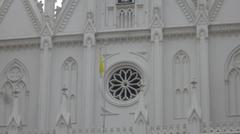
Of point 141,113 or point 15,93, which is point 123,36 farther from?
point 15,93

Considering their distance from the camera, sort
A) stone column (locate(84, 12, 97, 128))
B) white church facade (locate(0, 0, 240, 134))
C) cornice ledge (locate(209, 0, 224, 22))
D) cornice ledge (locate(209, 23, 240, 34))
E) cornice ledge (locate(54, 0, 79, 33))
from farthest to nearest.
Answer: cornice ledge (locate(54, 0, 79, 33)) → cornice ledge (locate(209, 0, 224, 22)) → cornice ledge (locate(209, 23, 240, 34)) → stone column (locate(84, 12, 97, 128)) → white church facade (locate(0, 0, 240, 134))

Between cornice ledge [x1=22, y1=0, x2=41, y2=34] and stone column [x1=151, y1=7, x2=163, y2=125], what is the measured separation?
18.6 feet

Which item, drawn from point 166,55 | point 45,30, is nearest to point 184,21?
point 166,55

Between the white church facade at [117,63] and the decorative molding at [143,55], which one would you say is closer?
the white church facade at [117,63]

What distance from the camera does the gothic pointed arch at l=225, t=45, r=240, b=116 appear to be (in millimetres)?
30578

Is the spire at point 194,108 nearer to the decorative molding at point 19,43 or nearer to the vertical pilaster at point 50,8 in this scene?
the vertical pilaster at point 50,8

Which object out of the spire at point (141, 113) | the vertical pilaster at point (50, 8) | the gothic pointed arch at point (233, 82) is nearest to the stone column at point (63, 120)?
the spire at point (141, 113)

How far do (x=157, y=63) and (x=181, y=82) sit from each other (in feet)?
4.56

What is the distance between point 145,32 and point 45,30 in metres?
4.80

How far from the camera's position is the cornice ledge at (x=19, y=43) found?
33.2 meters

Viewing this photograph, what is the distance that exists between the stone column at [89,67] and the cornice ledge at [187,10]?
4.22 m

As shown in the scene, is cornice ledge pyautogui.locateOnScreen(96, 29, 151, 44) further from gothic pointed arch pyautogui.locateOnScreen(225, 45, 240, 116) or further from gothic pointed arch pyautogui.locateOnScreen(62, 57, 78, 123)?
gothic pointed arch pyautogui.locateOnScreen(225, 45, 240, 116)

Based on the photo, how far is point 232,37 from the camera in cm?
3145

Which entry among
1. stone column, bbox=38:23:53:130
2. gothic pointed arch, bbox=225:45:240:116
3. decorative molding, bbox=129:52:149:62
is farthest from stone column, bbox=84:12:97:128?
gothic pointed arch, bbox=225:45:240:116
